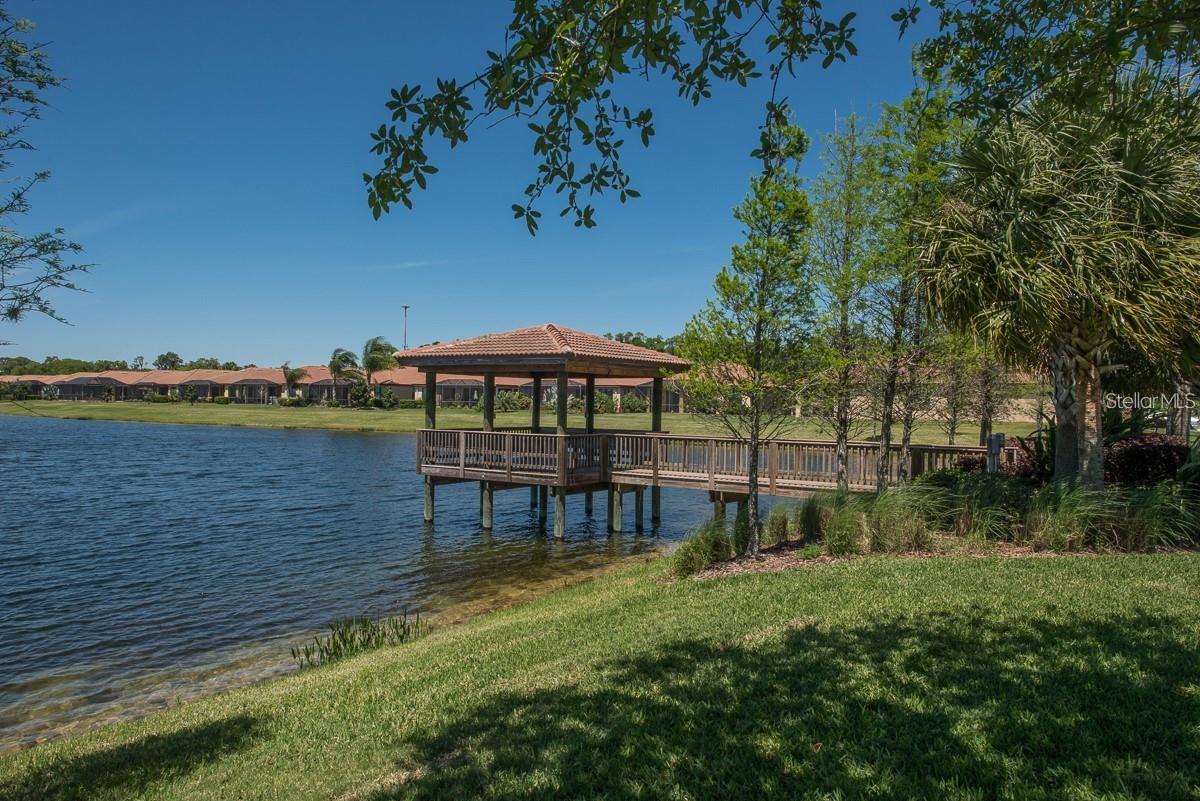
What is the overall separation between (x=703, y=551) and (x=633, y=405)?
6147 centimetres

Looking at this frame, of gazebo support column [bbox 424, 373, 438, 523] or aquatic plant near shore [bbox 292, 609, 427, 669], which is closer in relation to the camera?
Answer: aquatic plant near shore [bbox 292, 609, 427, 669]

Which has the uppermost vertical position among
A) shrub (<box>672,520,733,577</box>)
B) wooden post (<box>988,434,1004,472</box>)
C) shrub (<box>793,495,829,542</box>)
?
wooden post (<box>988,434,1004,472</box>)

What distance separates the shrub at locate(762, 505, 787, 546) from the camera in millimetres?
12336

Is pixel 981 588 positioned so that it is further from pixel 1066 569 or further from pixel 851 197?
pixel 851 197

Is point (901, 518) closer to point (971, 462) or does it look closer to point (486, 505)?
point (971, 462)

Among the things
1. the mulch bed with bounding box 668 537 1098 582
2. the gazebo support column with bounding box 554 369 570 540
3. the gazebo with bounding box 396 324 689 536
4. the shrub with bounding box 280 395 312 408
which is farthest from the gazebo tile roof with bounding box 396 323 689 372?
the shrub with bounding box 280 395 312 408

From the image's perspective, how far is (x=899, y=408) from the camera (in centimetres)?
1552

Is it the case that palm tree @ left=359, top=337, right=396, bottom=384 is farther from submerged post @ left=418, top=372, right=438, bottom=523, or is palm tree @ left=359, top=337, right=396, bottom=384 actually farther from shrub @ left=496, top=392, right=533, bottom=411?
submerged post @ left=418, top=372, right=438, bottom=523

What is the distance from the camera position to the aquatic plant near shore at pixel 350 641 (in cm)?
964

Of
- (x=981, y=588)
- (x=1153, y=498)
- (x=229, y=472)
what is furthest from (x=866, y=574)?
(x=229, y=472)

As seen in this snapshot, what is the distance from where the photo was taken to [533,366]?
61.0 ft

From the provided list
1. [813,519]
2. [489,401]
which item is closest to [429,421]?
[489,401]

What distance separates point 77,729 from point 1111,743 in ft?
31.8

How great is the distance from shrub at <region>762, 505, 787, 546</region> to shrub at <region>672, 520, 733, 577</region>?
44.1 inches
